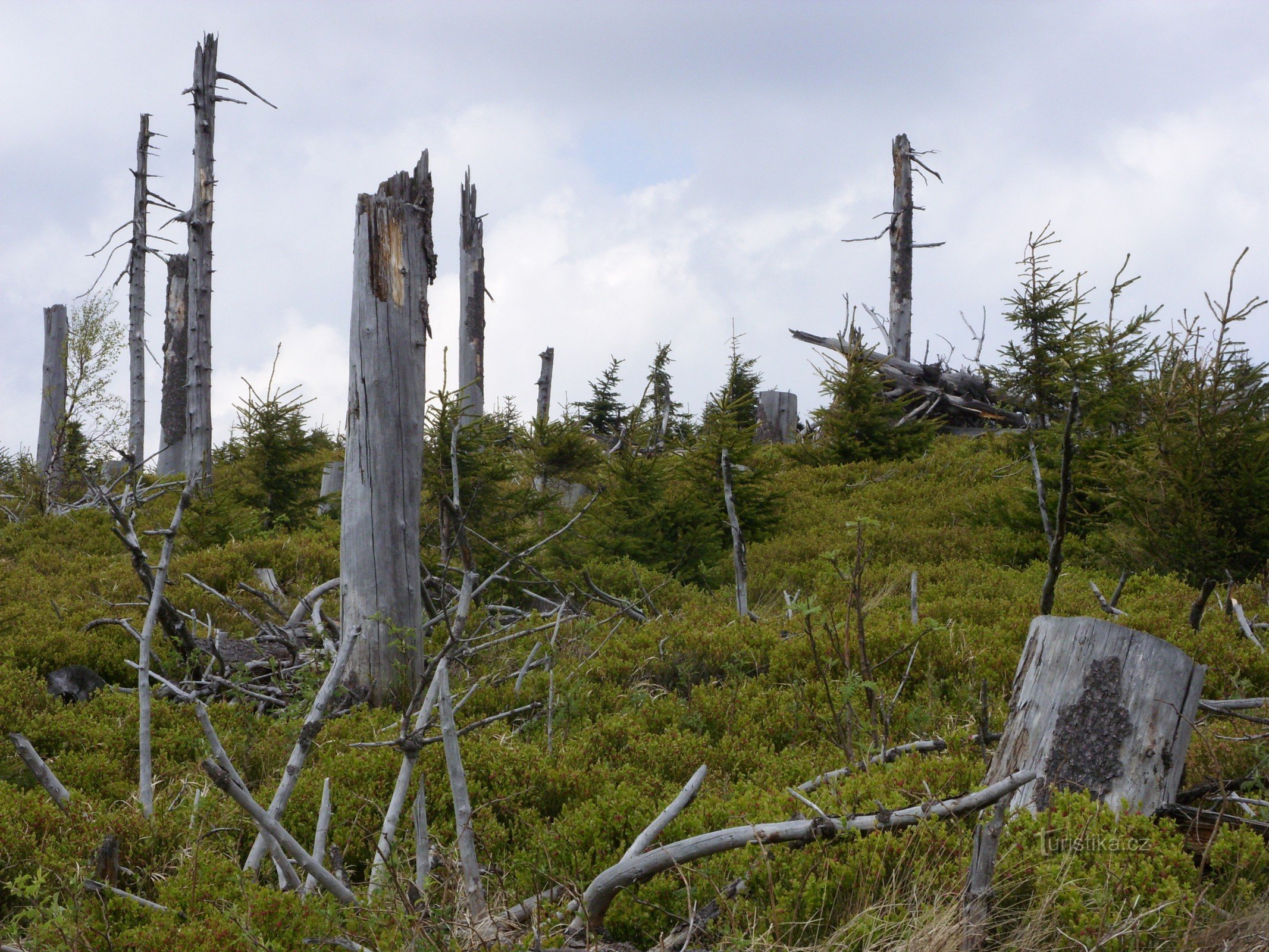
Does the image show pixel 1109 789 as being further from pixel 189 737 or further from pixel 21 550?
pixel 21 550

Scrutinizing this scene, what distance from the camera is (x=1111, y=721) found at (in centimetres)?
404

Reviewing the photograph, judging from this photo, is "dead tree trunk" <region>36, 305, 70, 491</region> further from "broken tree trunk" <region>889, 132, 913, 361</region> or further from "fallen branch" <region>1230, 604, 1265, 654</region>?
"fallen branch" <region>1230, 604, 1265, 654</region>

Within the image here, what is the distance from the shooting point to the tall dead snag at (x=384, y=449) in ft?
20.6

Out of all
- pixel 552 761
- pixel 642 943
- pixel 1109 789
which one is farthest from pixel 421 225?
pixel 1109 789

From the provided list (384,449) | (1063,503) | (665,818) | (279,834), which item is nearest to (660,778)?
(665,818)

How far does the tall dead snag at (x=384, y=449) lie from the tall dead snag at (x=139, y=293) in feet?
47.5

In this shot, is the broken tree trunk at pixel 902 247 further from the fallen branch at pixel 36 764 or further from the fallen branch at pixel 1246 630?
the fallen branch at pixel 36 764

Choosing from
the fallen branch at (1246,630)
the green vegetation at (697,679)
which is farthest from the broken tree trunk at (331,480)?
the fallen branch at (1246,630)

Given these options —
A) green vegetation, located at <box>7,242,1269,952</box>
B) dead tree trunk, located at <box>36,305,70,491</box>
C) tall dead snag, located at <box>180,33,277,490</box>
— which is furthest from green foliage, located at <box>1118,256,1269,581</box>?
dead tree trunk, located at <box>36,305,70,491</box>

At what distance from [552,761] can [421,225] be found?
4103 millimetres

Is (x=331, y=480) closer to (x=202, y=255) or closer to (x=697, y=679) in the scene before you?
(x=202, y=255)

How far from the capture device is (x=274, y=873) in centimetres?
381

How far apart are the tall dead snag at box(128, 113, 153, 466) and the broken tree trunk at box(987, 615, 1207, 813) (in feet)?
61.4

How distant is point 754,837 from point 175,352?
804 inches
